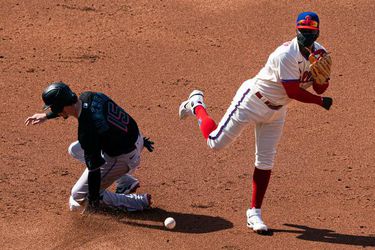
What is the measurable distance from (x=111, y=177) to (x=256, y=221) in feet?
5.47

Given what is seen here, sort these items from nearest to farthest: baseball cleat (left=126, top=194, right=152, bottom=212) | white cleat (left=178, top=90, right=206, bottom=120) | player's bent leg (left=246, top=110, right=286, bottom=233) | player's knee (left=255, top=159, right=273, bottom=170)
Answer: player's bent leg (left=246, top=110, right=286, bottom=233) < player's knee (left=255, top=159, right=273, bottom=170) < baseball cleat (left=126, top=194, right=152, bottom=212) < white cleat (left=178, top=90, right=206, bottom=120)

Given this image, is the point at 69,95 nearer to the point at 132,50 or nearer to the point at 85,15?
the point at 132,50

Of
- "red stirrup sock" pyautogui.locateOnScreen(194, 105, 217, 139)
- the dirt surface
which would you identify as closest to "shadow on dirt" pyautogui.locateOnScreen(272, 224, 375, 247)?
the dirt surface

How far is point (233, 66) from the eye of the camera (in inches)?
520

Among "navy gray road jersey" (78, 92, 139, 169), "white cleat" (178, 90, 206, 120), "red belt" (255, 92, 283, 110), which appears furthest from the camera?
"white cleat" (178, 90, 206, 120)

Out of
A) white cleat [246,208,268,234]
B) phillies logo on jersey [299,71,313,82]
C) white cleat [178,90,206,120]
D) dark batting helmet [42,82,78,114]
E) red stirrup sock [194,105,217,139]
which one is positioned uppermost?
phillies logo on jersey [299,71,313,82]

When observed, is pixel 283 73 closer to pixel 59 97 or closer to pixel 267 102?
pixel 267 102

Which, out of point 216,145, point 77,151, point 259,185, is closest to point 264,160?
point 259,185

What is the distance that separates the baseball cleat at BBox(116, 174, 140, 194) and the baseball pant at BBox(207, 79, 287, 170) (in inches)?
42.5

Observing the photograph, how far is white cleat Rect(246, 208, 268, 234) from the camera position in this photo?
9133 mm

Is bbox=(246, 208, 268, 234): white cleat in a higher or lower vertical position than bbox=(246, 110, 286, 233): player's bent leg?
lower

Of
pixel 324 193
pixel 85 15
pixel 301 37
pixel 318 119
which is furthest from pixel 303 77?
pixel 85 15

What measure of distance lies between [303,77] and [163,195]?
239 cm

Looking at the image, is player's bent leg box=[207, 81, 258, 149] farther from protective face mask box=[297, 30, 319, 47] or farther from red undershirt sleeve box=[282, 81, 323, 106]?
protective face mask box=[297, 30, 319, 47]
